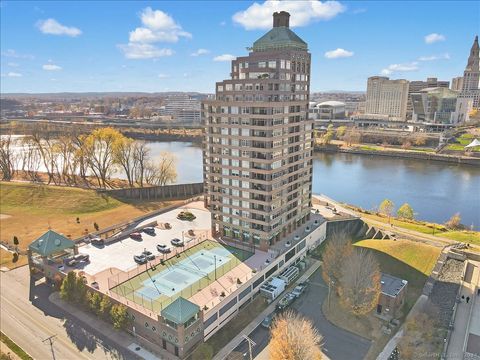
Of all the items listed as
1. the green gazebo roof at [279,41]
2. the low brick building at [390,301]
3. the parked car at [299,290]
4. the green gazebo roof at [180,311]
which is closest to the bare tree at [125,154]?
the green gazebo roof at [279,41]

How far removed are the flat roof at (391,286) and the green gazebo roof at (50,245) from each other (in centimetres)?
4553

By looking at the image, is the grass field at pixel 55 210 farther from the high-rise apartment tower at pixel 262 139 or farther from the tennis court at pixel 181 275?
the high-rise apartment tower at pixel 262 139

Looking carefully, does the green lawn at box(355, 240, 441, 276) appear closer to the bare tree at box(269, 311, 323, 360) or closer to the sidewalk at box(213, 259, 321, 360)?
the sidewalk at box(213, 259, 321, 360)

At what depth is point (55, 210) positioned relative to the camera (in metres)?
80.4

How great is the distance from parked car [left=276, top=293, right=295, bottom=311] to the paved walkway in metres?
18.4

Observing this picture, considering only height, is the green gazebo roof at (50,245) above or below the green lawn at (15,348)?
above

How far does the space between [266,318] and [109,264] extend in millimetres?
24543

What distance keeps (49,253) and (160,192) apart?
42724 millimetres

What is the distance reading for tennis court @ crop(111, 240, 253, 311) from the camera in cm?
4253

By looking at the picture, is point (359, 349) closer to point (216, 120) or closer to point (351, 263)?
point (351, 263)

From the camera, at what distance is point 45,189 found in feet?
291

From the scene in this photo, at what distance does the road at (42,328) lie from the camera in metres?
38.1

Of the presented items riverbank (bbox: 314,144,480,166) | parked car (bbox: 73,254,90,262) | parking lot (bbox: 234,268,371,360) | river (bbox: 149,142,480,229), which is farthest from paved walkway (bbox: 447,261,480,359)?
riverbank (bbox: 314,144,480,166)

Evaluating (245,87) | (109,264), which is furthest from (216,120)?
(109,264)
